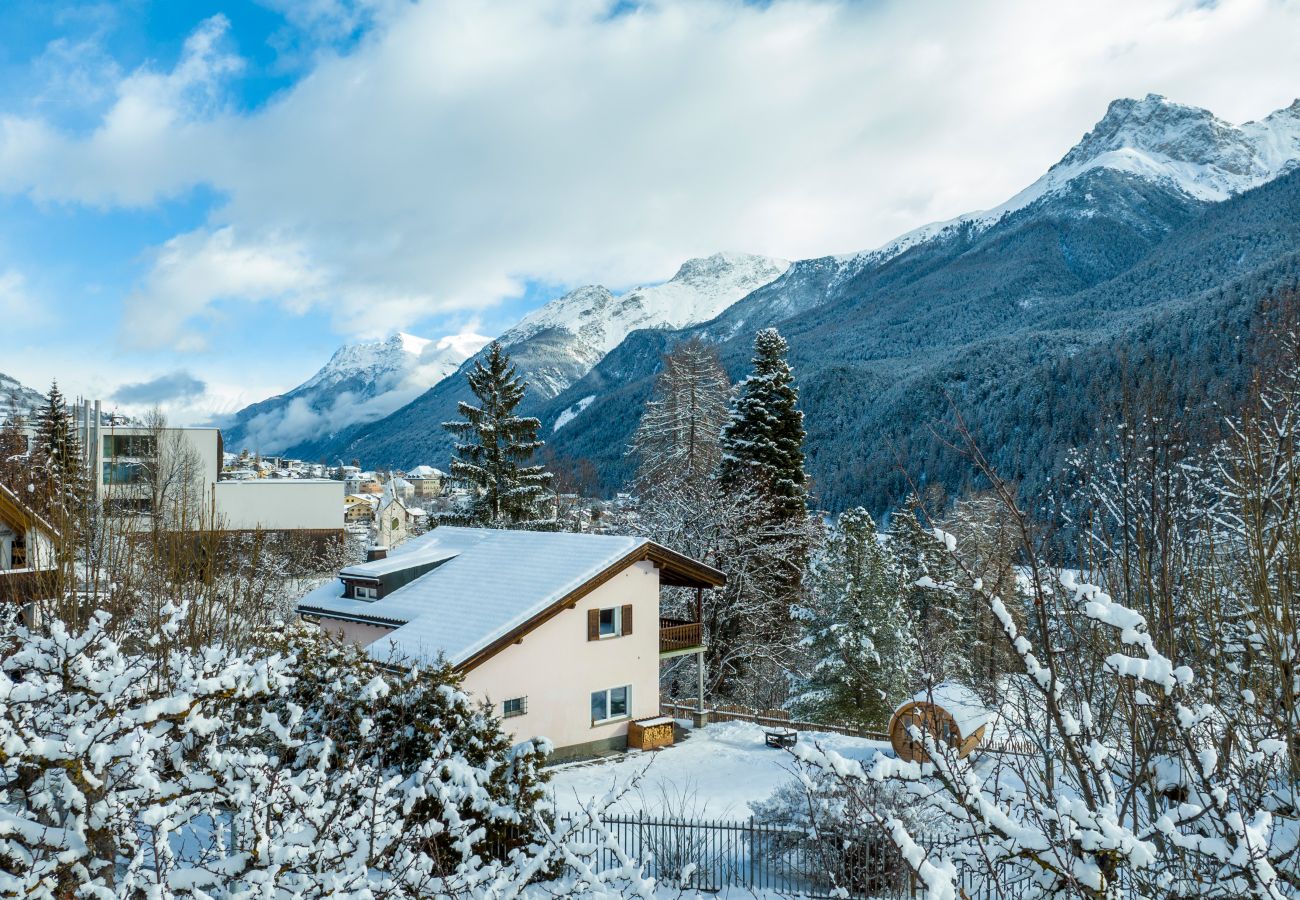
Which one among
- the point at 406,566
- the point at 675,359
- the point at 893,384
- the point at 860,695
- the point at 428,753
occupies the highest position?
the point at 893,384

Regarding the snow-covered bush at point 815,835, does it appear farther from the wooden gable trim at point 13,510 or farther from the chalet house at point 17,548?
the wooden gable trim at point 13,510

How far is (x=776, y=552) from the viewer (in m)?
30.6

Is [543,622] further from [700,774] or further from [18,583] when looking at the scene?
[18,583]

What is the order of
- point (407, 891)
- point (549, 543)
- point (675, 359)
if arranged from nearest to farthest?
point (407, 891)
point (549, 543)
point (675, 359)

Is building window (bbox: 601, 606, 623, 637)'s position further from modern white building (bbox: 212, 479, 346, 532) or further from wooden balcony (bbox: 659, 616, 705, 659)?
modern white building (bbox: 212, 479, 346, 532)

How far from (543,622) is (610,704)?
375 cm

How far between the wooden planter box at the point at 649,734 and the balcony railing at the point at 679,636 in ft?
8.41

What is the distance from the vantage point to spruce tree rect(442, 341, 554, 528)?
39.2 meters

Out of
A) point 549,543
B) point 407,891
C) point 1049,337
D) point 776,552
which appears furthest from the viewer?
point 1049,337

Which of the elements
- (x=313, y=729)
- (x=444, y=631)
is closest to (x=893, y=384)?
(x=444, y=631)

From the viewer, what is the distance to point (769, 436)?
106ft

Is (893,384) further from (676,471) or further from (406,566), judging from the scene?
(406,566)

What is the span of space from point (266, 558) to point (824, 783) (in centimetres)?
3236

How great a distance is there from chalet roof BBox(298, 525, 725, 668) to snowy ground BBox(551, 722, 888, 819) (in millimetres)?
4148
